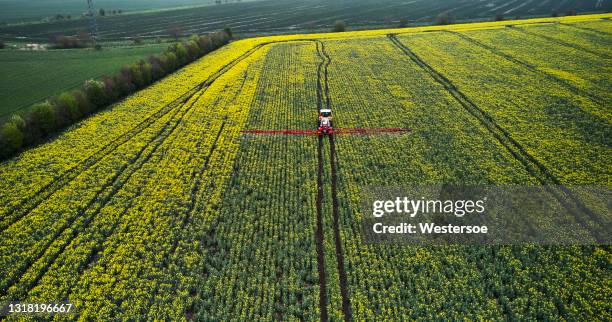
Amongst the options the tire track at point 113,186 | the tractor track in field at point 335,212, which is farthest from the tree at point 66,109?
the tractor track in field at point 335,212

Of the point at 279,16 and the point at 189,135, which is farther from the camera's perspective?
the point at 279,16

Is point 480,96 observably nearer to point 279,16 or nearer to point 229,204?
point 229,204

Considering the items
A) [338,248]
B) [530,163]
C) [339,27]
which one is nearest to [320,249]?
[338,248]

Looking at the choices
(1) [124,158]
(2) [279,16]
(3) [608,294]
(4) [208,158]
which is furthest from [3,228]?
(2) [279,16]

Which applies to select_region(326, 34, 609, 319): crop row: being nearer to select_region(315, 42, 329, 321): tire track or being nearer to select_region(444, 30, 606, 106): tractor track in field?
select_region(315, 42, 329, 321): tire track

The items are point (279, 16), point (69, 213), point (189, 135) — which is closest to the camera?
point (69, 213)

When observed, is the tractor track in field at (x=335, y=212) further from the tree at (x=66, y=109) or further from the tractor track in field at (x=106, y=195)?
the tree at (x=66, y=109)

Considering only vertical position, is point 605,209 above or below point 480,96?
below
